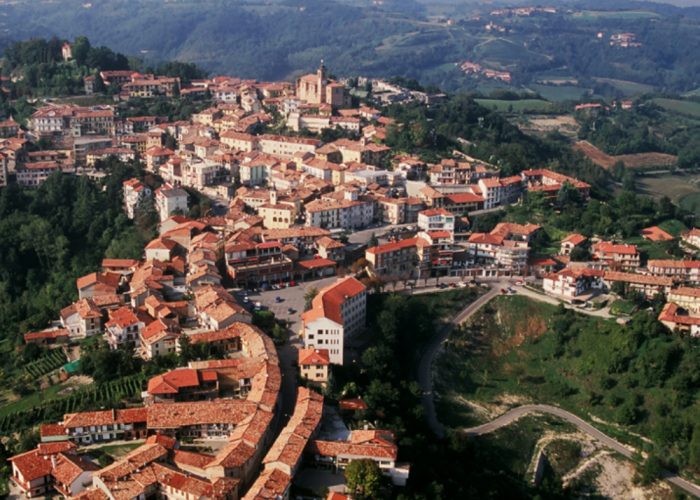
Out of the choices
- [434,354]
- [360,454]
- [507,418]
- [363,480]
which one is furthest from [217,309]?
[507,418]

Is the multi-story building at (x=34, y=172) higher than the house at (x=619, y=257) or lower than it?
higher

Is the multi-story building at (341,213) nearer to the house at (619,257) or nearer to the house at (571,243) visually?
the house at (571,243)

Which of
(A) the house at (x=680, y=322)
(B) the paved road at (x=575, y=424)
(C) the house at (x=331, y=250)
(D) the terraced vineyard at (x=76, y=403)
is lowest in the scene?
(B) the paved road at (x=575, y=424)

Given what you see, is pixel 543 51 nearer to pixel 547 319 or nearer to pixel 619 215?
pixel 619 215

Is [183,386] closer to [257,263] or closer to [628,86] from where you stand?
[257,263]

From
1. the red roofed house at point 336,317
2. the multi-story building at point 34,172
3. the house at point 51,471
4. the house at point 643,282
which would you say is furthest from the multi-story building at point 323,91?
the house at point 51,471

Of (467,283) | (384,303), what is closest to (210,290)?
(384,303)
